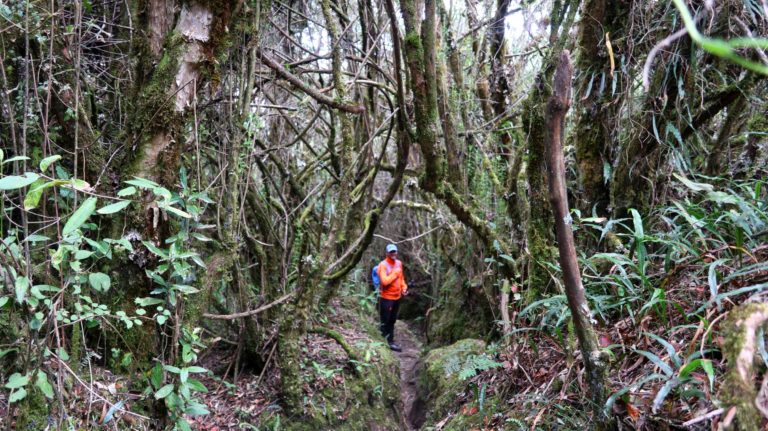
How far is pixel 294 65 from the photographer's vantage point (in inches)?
176

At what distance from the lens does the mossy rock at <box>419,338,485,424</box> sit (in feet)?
13.1

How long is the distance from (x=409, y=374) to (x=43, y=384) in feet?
17.7

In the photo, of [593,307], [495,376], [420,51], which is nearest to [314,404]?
[495,376]

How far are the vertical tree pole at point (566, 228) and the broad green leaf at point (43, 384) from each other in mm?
1901

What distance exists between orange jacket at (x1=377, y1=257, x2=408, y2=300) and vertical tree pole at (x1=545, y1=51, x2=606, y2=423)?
18.5 feet

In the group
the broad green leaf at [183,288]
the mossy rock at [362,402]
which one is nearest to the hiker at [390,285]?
the mossy rock at [362,402]

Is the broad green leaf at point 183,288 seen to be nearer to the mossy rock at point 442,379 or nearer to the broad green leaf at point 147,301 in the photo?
the broad green leaf at point 147,301

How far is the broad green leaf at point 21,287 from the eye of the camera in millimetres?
1573

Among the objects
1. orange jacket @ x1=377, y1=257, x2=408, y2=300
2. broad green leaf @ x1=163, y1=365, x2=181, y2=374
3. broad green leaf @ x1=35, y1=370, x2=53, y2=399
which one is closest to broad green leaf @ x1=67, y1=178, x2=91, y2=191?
broad green leaf @ x1=35, y1=370, x2=53, y2=399

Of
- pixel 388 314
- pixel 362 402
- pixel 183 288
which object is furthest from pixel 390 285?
pixel 183 288

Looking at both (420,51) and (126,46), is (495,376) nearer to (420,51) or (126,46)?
(420,51)

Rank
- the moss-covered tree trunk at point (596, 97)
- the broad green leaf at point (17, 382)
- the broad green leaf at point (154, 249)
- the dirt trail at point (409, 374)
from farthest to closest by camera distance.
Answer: the dirt trail at point (409, 374), the moss-covered tree trunk at point (596, 97), the broad green leaf at point (154, 249), the broad green leaf at point (17, 382)

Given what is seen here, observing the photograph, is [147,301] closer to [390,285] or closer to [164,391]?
[164,391]

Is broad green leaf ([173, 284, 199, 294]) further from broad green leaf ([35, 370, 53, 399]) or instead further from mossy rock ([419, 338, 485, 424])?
mossy rock ([419, 338, 485, 424])
